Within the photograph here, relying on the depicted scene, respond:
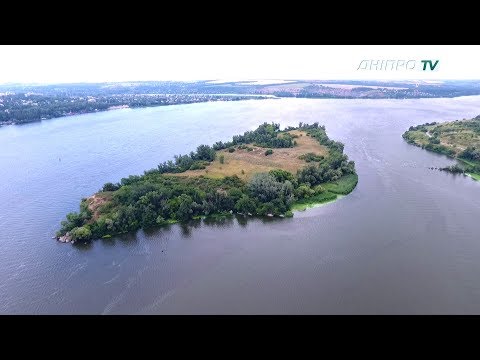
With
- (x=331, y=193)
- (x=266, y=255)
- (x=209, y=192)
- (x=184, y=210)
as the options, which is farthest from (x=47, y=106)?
(x=266, y=255)

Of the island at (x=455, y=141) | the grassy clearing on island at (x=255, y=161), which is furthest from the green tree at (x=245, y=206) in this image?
the island at (x=455, y=141)

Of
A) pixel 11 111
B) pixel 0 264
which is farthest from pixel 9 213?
pixel 11 111

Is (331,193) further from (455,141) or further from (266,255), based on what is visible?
(455,141)

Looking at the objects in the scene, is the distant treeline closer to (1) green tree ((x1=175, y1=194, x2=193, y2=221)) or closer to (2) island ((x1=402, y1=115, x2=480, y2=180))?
(1) green tree ((x1=175, y1=194, x2=193, y2=221))

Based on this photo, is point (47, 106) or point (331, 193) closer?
→ point (331, 193)

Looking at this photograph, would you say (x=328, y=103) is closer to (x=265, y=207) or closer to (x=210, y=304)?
(x=265, y=207)

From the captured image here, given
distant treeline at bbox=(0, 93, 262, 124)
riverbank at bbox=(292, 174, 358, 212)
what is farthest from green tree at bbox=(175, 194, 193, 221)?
distant treeline at bbox=(0, 93, 262, 124)
